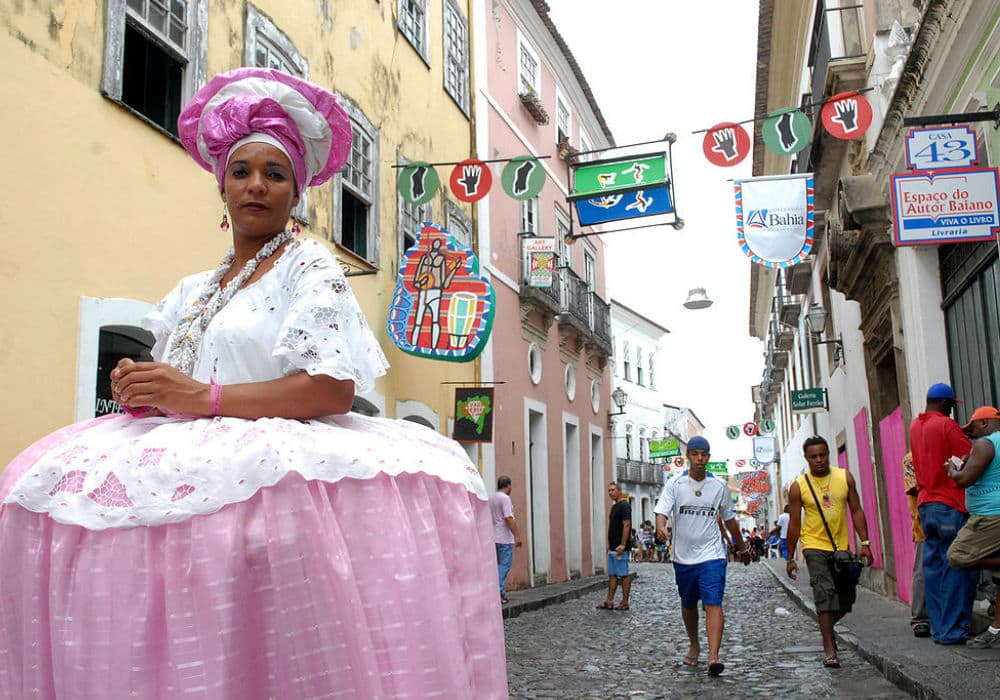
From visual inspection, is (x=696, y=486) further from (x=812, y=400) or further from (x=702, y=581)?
(x=812, y=400)

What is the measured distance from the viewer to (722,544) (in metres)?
8.07

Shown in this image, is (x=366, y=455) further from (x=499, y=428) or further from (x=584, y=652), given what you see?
(x=499, y=428)

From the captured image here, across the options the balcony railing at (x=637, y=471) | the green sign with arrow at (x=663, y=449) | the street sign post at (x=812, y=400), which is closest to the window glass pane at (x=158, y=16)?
the street sign post at (x=812, y=400)

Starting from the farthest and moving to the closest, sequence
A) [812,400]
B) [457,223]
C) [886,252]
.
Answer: [812,400] < [457,223] < [886,252]

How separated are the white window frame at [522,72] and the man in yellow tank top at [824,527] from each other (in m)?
14.3

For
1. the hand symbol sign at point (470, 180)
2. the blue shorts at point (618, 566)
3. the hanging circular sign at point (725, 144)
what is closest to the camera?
the hanging circular sign at point (725, 144)

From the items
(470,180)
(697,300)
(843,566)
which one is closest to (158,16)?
(470,180)

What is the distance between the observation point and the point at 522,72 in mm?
21250

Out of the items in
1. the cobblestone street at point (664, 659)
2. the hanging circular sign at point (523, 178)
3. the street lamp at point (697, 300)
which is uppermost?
the street lamp at point (697, 300)

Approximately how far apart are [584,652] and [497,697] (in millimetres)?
7578

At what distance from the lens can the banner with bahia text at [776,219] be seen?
12.6 metres

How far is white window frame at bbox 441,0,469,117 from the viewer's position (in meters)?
16.7

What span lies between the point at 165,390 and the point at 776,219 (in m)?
11.7

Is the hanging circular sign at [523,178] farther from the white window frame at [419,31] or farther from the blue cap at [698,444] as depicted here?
the blue cap at [698,444]
